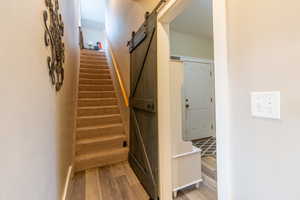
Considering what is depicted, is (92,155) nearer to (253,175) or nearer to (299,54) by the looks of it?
(253,175)

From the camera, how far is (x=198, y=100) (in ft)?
12.7

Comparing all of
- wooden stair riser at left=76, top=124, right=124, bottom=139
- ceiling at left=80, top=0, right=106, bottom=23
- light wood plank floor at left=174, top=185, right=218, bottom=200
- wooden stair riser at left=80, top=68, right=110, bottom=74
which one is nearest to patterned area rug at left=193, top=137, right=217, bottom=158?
light wood plank floor at left=174, top=185, right=218, bottom=200

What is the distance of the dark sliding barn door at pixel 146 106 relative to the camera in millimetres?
1582

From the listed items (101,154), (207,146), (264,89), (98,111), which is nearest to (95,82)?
(98,111)

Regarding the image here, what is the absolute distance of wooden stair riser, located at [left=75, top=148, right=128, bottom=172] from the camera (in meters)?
2.32

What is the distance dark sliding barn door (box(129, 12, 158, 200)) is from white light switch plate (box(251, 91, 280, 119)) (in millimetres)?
996

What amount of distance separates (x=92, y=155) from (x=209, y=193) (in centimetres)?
185

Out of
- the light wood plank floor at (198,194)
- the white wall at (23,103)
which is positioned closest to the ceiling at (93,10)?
the white wall at (23,103)

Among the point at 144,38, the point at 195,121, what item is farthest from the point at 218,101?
the point at 195,121

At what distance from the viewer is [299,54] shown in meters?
0.50

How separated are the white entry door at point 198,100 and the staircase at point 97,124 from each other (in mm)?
1750

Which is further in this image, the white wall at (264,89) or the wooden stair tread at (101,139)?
the wooden stair tread at (101,139)

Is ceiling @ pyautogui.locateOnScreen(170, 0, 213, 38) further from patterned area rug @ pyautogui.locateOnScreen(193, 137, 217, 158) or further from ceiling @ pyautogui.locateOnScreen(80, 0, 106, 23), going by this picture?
ceiling @ pyautogui.locateOnScreen(80, 0, 106, 23)

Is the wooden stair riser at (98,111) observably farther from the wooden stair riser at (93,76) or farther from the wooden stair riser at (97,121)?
the wooden stair riser at (93,76)
